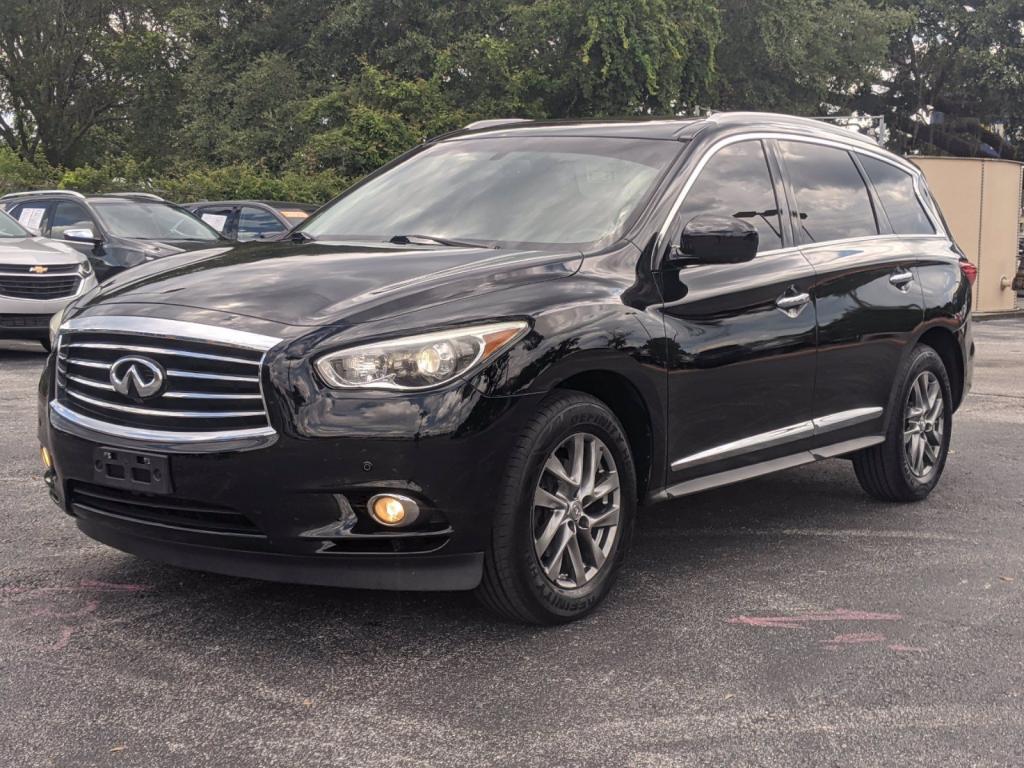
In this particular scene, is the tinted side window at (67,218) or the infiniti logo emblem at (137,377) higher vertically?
the infiniti logo emblem at (137,377)

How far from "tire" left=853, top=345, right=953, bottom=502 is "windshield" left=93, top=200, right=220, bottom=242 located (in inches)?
384

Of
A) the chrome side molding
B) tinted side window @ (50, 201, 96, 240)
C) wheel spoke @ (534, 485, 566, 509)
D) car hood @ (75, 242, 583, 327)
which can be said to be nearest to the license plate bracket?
car hood @ (75, 242, 583, 327)

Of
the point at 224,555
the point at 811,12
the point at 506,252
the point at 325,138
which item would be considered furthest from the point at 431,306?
the point at 811,12

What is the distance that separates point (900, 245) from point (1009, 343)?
11.4m

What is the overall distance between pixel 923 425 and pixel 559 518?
293 cm

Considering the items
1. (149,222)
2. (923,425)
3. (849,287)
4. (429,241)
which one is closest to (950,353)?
(923,425)

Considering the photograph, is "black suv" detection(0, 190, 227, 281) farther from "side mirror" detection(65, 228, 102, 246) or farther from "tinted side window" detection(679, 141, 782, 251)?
"tinted side window" detection(679, 141, 782, 251)

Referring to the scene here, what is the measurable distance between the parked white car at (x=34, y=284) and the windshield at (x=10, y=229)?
0.43m

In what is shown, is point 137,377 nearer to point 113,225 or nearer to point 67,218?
point 113,225

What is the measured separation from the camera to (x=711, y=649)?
3.95 meters

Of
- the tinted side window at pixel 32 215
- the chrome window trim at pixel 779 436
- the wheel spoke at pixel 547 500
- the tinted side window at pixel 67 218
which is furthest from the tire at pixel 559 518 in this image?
the tinted side window at pixel 32 215

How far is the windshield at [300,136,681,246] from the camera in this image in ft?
15.4

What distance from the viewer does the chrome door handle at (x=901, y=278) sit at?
593 centimetres

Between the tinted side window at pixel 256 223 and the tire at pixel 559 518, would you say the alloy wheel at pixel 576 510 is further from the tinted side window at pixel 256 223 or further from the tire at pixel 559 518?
the tinted side window at pixel 256 223
